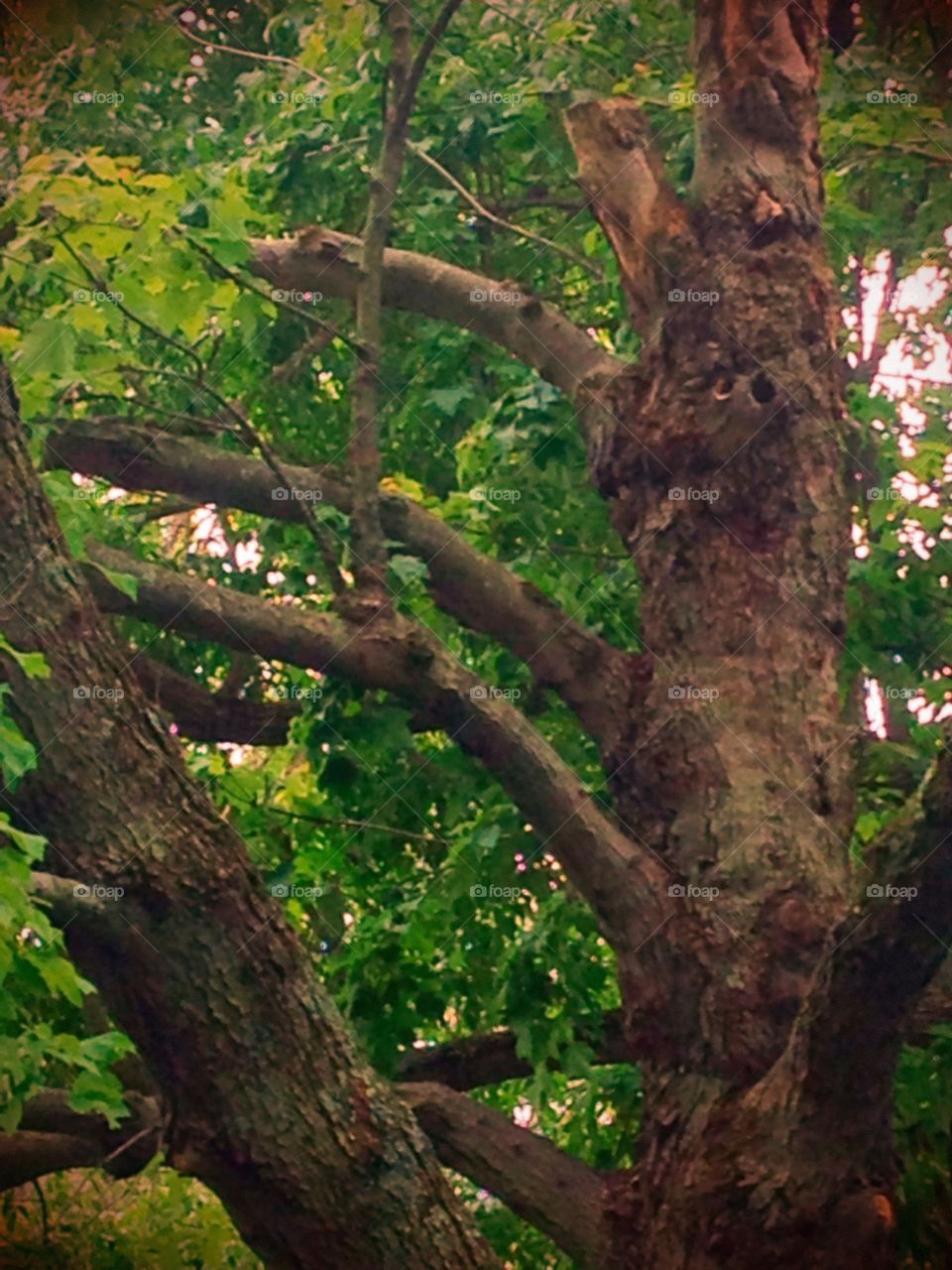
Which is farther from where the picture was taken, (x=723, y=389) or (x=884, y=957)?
(x=723, y=389)

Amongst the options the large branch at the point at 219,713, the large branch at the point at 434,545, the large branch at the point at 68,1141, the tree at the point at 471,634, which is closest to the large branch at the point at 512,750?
the tree at the point at 471,634

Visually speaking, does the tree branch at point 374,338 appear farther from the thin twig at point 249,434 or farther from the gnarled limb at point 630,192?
the gnarled limb at point 630,192

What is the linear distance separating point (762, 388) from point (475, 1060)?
116 centimetres

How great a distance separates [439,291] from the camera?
9.56 ft

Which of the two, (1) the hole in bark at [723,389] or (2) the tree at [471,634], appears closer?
(2) the tree at [471,634]

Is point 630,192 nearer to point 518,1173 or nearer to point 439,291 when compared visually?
point 439,291

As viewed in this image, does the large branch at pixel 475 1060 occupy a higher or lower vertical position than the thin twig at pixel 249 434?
lower

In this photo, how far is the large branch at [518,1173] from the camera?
2205mm

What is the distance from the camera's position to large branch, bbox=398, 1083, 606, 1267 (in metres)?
2.21

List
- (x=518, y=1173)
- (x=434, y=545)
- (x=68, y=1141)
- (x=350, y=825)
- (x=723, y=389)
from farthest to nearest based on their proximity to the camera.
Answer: (x=350, y=825) → (x=434, y=545) → (x=723, y=389) → (x=68, y=1141) → (x=518, y=1173)

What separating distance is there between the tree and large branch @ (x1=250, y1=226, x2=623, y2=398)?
1cm

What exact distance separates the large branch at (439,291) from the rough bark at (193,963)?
110cm

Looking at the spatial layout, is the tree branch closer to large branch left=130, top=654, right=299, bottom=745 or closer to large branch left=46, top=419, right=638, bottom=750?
large branch left=46, top=419, right=638, bottom=750

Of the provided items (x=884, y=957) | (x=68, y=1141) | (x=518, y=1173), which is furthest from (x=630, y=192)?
(x=68, y=1141)
